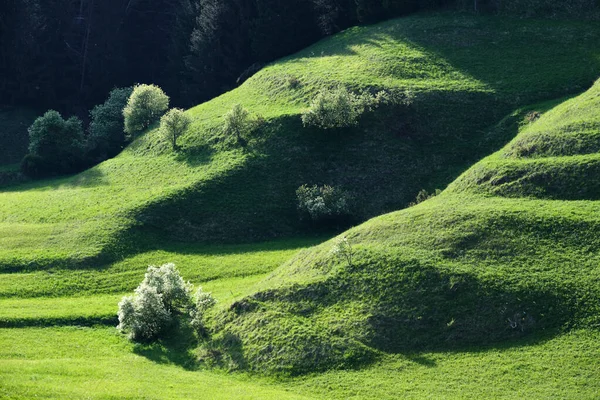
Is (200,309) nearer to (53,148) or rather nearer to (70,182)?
(70,182)

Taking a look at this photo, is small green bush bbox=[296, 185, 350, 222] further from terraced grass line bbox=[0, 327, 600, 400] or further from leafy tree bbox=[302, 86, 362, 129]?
terraced grass line bbox=[0, 327, 600, 400]

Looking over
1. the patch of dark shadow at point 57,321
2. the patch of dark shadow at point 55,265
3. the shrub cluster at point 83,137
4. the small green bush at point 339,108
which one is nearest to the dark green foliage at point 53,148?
the shrub cluster at point 83,137

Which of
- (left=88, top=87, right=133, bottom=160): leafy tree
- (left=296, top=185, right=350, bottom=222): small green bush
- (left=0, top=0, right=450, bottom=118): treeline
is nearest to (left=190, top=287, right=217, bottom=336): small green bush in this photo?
(left=296, top=185, right=350, bottom=222): small green bush

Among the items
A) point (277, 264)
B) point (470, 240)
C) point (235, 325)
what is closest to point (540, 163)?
point (470, 240)

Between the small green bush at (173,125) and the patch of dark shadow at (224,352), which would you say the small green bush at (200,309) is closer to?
the patch of dark shadow at (224,352)

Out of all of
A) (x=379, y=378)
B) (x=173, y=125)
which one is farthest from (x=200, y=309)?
(x=173, y=125)
